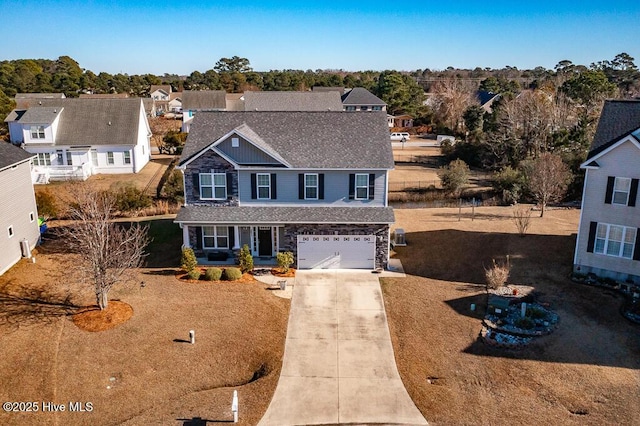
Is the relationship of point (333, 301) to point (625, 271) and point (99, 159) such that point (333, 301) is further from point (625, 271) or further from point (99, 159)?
point (99, 159)

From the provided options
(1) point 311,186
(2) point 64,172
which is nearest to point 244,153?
(1) point 311,186

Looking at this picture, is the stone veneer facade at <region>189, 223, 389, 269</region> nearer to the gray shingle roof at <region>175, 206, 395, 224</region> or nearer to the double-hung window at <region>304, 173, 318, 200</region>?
the gray shingle roof at <region>175, 206, 395, 224</region>

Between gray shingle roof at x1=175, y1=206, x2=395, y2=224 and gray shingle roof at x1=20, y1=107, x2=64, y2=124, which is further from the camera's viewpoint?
gray shingle roof at x1=20, y1=107, x2=64, y2=124

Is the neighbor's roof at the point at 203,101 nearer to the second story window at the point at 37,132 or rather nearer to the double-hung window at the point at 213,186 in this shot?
the second story window at the point at 37,132

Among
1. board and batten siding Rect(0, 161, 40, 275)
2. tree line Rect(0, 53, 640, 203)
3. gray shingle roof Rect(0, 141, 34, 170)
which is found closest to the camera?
board and batten siding Rect(0, 161, 40, 275)

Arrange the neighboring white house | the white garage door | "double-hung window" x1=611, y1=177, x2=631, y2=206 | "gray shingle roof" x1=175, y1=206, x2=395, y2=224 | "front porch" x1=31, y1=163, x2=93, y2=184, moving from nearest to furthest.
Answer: "double-hung window" x1=611, y1=177, x2=631, y2=206 < "gray shingle roof" x1=175, y1=206, x2=395, y2=224 < the white garage door < "front porch" x1=31, y1=163, x2=93, y2=184 < the neighboring white house

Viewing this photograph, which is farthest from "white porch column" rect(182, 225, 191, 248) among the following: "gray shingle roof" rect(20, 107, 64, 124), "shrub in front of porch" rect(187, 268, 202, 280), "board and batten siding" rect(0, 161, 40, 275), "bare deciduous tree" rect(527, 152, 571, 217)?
"gray shingle roof" rect(20, 107, 64, 124)

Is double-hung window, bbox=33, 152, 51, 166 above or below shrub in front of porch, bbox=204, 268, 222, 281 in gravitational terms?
above

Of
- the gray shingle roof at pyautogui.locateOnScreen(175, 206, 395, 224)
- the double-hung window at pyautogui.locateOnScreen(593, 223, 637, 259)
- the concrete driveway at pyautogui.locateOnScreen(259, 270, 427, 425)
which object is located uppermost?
the gray shingle roof at pyautogui.locateOnScreen(175, 206, 395, 224)
